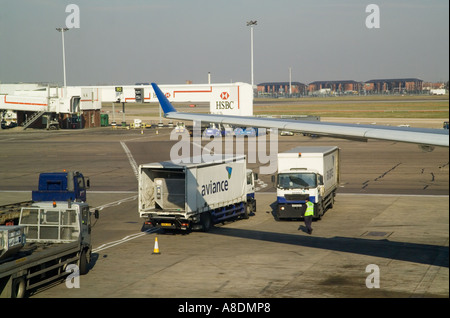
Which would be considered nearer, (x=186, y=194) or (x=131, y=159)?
(x=186, y=194)

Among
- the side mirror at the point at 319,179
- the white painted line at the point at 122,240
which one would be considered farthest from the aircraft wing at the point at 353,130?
the side mirror at the point at 319,179

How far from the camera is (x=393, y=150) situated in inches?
2795

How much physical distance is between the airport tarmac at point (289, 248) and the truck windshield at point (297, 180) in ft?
7.37

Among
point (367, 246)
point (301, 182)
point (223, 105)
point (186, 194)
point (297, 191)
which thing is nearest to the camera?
point (367, 246)

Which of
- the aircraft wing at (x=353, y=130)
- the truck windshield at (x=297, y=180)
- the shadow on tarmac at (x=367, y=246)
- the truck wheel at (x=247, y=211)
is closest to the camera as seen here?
the aircraft wing at (x=353, y=130)

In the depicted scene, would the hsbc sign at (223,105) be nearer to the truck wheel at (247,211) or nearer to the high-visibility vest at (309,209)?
the truck wheel at (247,211)

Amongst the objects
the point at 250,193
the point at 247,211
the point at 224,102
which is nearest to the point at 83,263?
the point at 247,211

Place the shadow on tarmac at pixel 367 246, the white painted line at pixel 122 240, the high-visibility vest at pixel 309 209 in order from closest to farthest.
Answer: the shadow on tarmac at pixel 367 246, the white painted line at pixel 122 240, the high-visibility vest at pixel 309 209

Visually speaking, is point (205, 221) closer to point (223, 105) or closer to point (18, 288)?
point (18, 288)

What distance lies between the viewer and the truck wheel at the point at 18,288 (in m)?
19.6

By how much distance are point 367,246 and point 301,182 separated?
8158 millimetres

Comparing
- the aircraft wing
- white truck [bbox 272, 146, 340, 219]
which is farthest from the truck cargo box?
the aircraft wing

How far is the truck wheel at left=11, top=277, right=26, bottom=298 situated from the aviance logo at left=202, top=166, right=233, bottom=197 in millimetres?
13994

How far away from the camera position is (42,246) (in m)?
22.6
